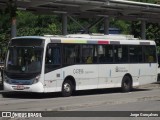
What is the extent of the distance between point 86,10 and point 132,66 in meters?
6.73

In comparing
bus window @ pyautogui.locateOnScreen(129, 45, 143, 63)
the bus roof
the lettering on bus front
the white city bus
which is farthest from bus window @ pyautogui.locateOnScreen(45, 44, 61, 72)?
bus window @ pyautogui.locateOnScreen(129, 45, 143, 63)

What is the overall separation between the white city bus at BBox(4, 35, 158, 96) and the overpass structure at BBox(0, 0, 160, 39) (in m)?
4.06

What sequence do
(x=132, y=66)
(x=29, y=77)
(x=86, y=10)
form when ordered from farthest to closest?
(x=86, y=10), (x=132, y=66), (x=29, y=77)

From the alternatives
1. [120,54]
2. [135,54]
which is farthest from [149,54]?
[120,54]

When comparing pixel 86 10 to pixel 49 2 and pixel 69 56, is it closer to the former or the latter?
pixel 49 2

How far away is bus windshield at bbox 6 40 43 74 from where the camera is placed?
835 inches

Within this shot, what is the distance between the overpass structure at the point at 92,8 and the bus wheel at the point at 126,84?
520cm

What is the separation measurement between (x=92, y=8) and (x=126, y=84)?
247 inches

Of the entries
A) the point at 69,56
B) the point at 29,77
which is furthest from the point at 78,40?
the point at 29,77

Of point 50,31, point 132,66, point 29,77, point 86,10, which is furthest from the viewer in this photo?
point 50,31

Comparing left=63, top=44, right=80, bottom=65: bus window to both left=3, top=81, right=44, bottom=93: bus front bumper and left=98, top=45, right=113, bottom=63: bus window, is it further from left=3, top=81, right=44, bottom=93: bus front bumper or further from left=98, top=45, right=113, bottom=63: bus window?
left=3, top=81, right=44, bottom=93: bus front bumper

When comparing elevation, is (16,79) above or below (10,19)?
below

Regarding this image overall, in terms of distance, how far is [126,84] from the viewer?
2638cm

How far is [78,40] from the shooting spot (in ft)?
76.2
